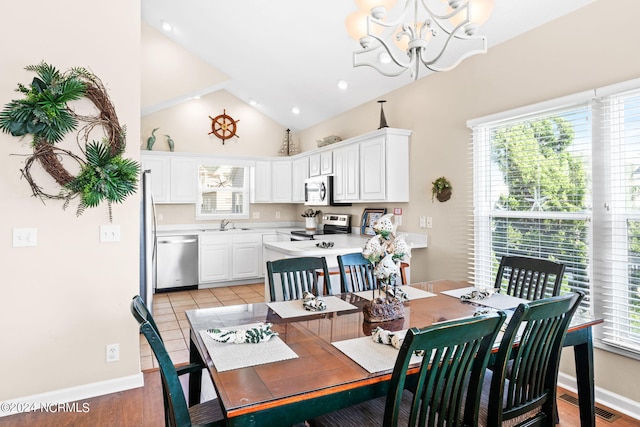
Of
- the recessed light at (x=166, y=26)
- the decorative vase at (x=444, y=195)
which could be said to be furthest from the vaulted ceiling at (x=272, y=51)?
the decorative vase at (x=444, y=195)

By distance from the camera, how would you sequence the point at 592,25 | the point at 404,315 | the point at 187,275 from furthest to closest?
1. the point at 187,275
2. the point at 592,25
3. the point at 404,315

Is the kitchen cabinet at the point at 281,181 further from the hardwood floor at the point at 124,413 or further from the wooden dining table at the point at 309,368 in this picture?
the wooden dining table at the point at 309,368

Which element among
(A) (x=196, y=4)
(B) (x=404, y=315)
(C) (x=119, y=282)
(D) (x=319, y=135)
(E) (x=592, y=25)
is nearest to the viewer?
(B) (x=404, y=315)

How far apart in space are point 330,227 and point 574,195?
3.45m

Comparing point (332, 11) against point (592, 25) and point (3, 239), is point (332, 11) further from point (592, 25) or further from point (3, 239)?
point (3, 239)

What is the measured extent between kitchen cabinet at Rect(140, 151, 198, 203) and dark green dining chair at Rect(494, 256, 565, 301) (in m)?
4.84

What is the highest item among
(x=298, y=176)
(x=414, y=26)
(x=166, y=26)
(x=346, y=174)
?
(x=166, y=26)

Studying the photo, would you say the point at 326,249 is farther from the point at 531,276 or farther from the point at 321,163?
the point at 321,163

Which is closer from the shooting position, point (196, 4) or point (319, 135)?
point (196, 4)

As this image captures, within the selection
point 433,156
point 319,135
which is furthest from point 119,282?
point 319,135

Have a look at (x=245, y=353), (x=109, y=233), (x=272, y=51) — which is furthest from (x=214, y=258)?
(x=245, y=353)

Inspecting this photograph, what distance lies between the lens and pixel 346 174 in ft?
15.8

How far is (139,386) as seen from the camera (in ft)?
9.02

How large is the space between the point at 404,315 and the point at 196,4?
13.4ft
